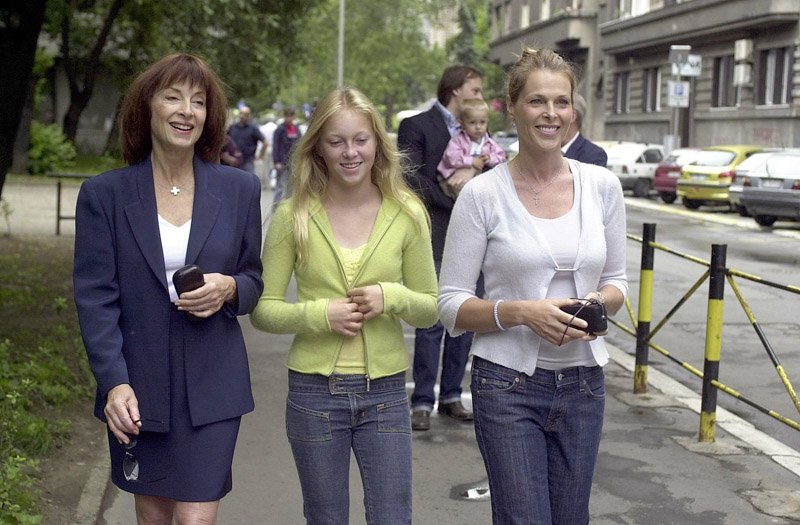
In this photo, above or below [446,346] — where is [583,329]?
above

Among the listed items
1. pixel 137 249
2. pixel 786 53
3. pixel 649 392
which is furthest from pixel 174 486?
pixel 786 53

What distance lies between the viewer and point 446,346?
6.83 metres

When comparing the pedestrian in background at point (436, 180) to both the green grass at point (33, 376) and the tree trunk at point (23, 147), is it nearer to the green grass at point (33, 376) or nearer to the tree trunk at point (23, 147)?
the green grass at point (33, 376)

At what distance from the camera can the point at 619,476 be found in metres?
5.96

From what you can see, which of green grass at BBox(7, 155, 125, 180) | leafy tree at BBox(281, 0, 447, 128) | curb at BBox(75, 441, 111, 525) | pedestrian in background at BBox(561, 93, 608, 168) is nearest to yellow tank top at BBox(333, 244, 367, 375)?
curb at BBox(75, 441, 111, 525)

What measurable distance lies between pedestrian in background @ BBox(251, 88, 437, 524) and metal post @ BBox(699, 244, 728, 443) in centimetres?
333

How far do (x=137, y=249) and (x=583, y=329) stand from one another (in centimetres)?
128

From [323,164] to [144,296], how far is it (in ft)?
2.38

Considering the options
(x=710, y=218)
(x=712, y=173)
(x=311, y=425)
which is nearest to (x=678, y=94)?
(x=712, y=173)

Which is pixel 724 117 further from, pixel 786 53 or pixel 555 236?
pixel 555 236

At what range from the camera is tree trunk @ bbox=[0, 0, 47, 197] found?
9.42 m

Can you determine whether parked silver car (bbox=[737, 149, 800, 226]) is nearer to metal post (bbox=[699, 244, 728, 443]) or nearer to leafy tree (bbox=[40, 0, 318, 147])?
leafy tree (bbox=[40, 0, 318, 147])

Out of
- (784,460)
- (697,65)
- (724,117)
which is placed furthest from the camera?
(724,117)

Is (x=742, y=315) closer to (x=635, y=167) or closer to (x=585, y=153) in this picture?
(x=585, y=153)
